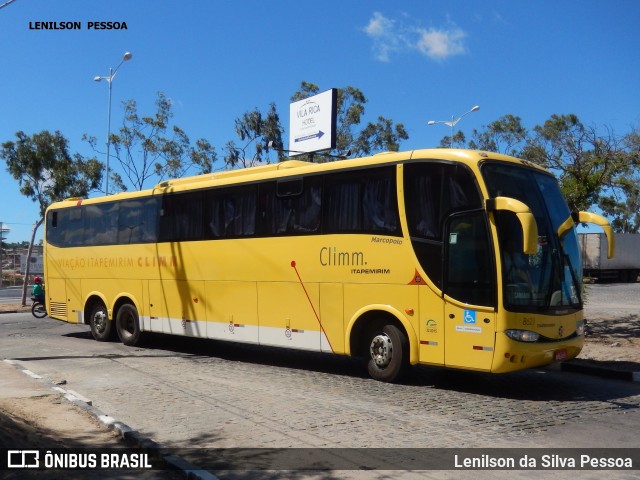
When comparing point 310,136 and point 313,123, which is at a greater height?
point 313,123

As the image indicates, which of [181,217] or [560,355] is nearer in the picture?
[560,355]

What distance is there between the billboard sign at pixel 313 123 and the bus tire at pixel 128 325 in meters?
10.5

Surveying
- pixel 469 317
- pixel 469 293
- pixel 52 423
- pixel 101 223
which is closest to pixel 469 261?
pixel 469 293

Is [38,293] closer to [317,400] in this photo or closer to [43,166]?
[43,166]

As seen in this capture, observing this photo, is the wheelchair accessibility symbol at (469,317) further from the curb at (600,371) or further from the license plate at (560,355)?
the curb at (600,371)

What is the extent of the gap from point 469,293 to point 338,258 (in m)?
2.51

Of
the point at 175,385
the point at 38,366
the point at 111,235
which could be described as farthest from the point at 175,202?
the point at 175,385

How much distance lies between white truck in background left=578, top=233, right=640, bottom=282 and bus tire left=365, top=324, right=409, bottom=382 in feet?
112

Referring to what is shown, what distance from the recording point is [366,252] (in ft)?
33.0

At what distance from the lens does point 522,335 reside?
8.38 m

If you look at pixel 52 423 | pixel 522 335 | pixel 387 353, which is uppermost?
pixel 522 335

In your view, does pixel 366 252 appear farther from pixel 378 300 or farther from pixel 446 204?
pixel 446 204

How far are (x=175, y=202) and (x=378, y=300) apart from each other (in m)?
5.78

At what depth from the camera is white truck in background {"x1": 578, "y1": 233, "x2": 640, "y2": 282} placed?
136 feet
